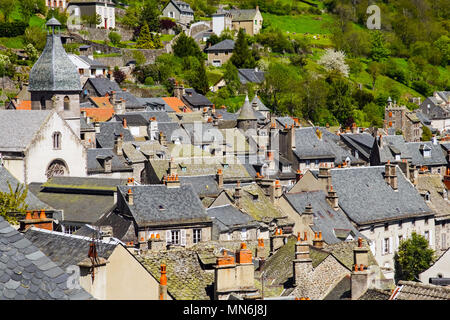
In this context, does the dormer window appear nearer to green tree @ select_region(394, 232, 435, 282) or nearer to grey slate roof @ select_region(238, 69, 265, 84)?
green tree @ select_region(394, 232, 435, 282)

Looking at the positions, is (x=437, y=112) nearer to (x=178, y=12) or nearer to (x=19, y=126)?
(x=178, y=12)

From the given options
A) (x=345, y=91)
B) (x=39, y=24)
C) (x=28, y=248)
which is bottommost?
(x=345, y=91)

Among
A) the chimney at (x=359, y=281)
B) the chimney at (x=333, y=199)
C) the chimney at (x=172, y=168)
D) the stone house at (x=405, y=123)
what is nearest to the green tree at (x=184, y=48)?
the stone house at (x=405, y=123)

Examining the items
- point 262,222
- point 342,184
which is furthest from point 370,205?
point 262,222

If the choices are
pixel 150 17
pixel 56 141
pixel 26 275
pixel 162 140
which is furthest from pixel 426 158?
pixel 26 275

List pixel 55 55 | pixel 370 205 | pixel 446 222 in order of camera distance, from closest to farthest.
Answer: pixel 370 205 < pixel 446 222 < pixel 55 55

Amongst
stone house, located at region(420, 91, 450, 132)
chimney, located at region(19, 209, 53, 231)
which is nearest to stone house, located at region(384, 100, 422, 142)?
stone house, located at region(420, 91, 450, 132)
